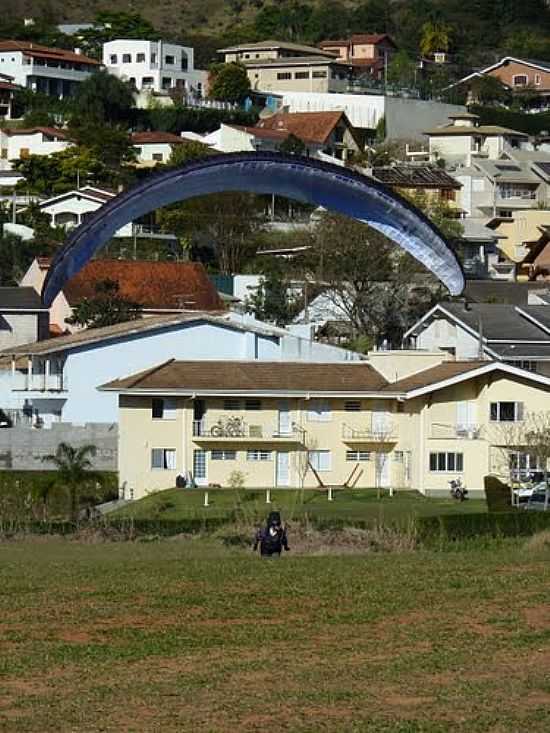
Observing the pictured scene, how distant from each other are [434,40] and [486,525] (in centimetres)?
9948

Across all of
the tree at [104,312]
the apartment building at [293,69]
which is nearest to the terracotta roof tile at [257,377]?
the tree at [104,312]

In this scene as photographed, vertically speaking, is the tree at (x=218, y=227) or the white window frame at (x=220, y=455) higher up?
the tree at (x=218, y=227)

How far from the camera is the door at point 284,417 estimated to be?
148ft

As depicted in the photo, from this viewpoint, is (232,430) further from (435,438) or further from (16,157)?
(16,157)

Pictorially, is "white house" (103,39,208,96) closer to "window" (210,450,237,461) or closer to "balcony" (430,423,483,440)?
"window" (210,450,237,461)

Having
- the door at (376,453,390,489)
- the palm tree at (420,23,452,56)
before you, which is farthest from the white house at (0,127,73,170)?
the door at (376,453,390,489)

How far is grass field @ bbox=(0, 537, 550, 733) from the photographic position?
45.1 ft

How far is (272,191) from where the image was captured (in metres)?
36.7

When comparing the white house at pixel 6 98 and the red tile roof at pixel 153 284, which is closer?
the red tile roof at pixel 153 284

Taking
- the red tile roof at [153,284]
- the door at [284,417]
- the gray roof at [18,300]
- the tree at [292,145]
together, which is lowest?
the door at [284,417]

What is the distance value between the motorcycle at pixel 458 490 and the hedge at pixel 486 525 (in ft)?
37.6

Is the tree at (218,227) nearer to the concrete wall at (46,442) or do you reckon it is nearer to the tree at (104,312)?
the tree at (104,312)

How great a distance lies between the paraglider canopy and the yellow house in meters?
6.44

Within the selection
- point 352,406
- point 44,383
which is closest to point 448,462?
point 352,406
